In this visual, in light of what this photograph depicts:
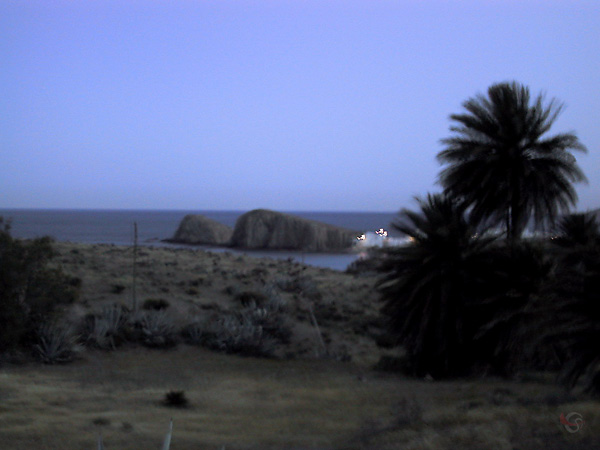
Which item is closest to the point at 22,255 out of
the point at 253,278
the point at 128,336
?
the point at 128,336

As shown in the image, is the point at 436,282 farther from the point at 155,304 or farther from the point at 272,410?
the point at 155,304

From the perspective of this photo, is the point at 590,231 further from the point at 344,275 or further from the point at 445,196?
the point at 344,275

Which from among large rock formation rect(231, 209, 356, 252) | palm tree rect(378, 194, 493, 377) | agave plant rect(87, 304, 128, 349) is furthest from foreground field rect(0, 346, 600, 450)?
large rock formation rect(231, 209, 356, 252)

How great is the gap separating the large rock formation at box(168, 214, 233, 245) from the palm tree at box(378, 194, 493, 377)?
172 ft

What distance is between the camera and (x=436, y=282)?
1438 centimetres

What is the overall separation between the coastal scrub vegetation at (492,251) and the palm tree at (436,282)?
0.03 meters

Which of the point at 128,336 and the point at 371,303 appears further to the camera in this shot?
the point at 371,303

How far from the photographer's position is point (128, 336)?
1822 centimetres

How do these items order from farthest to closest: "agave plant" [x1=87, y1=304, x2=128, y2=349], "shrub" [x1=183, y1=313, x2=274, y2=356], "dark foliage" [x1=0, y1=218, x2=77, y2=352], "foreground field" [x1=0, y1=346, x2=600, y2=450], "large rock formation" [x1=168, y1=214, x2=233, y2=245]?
1. "large rock formation" [x1=168, y1=214, x2=233, y2=245]
2. "shrub" [x1=183, y1=313, x2=274, y2=356]
3. "agave plant" [x1=87, y1=304, x2=128, y2=349]
4. "dark foliage" [x1=0, y1=218, x2=77, y2=352]
5. "foreground field" [x1=0, y1=346, x2=600, y2=450]

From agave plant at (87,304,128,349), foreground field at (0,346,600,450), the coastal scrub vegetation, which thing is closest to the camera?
foreground field at (0,346,600,450)

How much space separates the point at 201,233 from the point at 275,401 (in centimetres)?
5706

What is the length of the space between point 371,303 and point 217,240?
40.9m

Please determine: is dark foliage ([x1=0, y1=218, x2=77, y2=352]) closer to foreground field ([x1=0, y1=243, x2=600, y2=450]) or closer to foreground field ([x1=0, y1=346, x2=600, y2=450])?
foreground field ([x1=0, y1=243, x2=600, y2=450])

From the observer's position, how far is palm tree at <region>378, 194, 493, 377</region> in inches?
561
